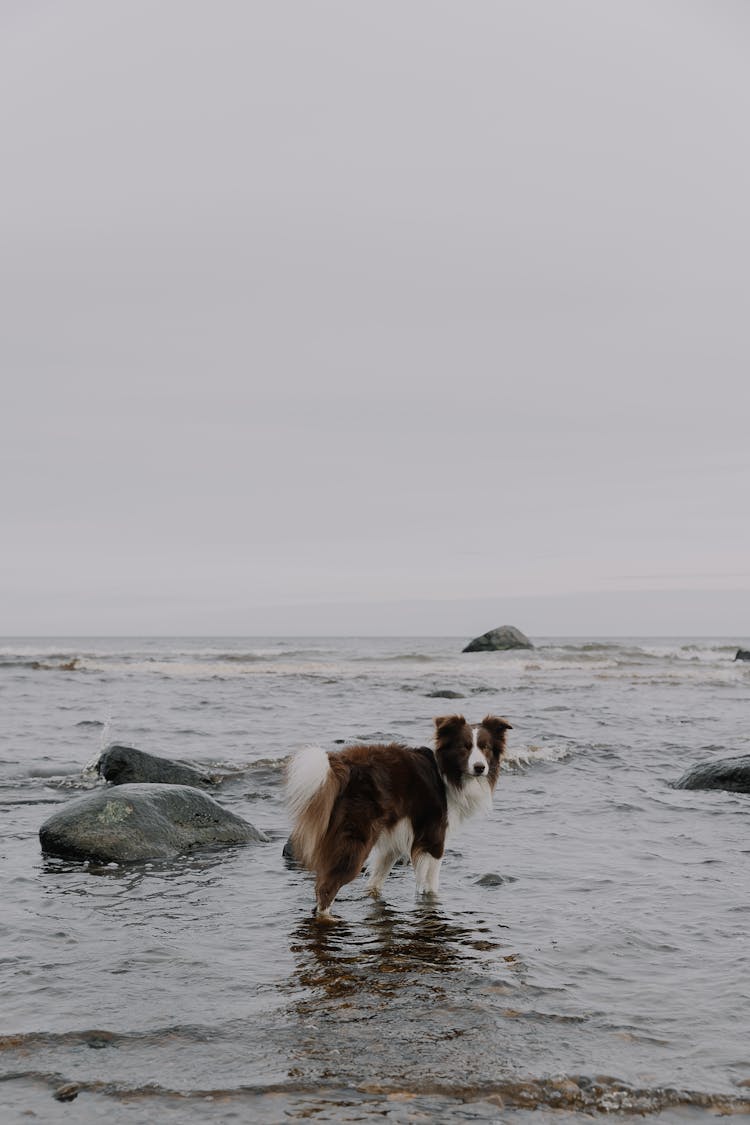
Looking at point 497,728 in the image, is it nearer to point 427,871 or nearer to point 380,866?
point 427,871

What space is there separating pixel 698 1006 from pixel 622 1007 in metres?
0.43

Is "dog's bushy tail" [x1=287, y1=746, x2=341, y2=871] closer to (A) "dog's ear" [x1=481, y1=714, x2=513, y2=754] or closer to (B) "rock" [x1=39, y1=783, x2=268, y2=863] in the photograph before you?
(A) "dog's ear" [x1=481, y1=714, x2=513, y2=754]

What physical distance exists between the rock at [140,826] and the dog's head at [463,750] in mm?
2524

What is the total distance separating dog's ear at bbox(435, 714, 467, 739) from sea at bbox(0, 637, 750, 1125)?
1.29m

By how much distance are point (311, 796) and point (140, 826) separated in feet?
8.78

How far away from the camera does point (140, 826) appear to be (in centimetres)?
905

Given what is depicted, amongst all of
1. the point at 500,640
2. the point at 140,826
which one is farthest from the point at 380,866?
the point at 500,640

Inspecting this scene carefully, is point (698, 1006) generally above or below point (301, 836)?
below

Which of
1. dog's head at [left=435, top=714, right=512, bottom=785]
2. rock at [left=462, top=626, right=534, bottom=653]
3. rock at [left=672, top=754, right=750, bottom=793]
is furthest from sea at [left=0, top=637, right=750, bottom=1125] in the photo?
rock at [left=462, top=626, right=534, bottom=653]

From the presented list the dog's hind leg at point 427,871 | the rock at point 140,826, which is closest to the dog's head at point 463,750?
the dog's hind leg at point 427,871

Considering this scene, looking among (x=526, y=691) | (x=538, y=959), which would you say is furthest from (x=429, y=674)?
(x=538, y=959)

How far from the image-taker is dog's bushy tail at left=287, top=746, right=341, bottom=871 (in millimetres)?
7156

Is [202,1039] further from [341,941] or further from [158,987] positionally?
[341,941]

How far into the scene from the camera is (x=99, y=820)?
8.94 meters
